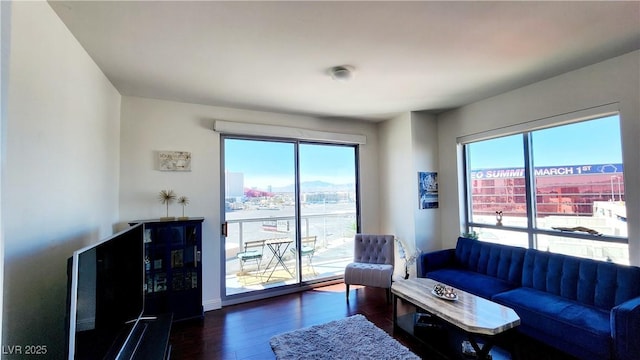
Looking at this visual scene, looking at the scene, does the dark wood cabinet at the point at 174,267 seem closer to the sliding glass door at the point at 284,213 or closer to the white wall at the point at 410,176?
the sliding glass door at the point at 284,213

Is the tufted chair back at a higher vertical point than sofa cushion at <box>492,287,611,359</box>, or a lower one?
higher

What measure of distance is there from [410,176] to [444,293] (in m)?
1.83

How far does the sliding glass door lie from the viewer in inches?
147

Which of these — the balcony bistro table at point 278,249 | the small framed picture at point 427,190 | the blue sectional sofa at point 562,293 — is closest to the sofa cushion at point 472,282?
the blue sectional sofa at point 562,293

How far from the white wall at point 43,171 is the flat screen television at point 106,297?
1.01ft

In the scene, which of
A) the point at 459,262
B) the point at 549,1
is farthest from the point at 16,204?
the point at 459,262

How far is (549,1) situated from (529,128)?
1767 millimetres

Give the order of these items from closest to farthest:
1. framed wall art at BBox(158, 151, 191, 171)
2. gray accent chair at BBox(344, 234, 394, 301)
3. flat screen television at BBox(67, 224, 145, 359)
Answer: flat screen television at BBox(67, 224, 145, 359), framed wall art at BBox(158, 151, 191, 171), gray accent chair at BBox(344, 234, 394, 301)

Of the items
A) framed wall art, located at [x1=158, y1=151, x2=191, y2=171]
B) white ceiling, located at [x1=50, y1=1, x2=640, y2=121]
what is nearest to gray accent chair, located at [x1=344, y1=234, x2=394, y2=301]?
white ceiling, located at [x1=50, y1=1, x2=640, y2=121]

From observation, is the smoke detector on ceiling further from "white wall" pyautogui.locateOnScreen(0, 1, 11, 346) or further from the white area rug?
the white area rug

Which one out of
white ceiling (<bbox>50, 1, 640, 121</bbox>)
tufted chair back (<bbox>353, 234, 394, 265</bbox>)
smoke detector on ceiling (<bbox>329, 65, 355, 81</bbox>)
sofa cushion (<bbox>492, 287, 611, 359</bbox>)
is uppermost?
white ceiling (<bbox>50, 1, 640, 121</bbox>)

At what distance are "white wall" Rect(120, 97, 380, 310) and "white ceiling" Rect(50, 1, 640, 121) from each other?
0.29 m

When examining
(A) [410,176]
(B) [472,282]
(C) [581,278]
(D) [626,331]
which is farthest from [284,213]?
(D) [626,331]

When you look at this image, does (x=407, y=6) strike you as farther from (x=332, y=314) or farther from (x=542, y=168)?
(x=332, y=314)
